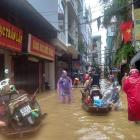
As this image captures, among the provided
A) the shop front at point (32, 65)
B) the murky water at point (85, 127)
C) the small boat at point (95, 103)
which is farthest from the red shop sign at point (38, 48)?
the murky water at point (85, 127)

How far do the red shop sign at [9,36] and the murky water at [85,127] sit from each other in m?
3.63

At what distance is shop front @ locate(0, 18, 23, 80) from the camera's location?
17156 mm

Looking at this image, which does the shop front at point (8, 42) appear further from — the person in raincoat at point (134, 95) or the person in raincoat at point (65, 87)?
the person in raincoat at point (134, 95)

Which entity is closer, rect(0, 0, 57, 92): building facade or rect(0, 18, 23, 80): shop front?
rect(0, 18, 23, 80): shop front

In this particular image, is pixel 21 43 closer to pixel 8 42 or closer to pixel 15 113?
pixel 8 42

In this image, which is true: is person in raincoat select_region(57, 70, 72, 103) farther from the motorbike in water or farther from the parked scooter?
the motorbike in water

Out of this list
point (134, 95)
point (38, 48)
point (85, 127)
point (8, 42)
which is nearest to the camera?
point (134, 95)

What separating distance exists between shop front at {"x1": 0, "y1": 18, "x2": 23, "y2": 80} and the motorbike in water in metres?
6.08

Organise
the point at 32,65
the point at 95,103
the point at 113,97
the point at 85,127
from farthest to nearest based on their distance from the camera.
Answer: the point at 32,65, the point at 113,97, the point at 95,103, the point at 85,127

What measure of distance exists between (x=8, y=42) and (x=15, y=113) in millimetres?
7888

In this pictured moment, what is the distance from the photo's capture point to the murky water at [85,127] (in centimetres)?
1084

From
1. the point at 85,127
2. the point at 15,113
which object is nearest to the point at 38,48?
the point at 85,127

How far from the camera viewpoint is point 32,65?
29.2 m

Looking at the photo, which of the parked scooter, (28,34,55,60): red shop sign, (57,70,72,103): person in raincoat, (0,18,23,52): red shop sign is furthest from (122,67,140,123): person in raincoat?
(28,34,55,60): red shop sign
